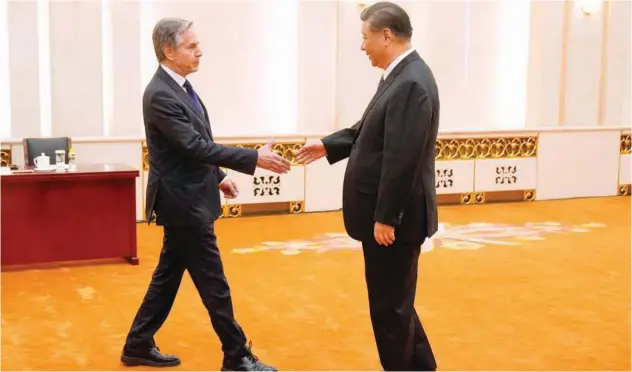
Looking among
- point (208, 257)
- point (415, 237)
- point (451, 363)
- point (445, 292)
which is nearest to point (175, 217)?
point (208, 257)

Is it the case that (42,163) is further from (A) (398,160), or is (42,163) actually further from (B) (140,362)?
(A) (398,160)

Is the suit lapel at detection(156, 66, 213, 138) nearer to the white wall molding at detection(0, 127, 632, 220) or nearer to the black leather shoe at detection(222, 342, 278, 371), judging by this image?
the black leather shoe at detection(222, 342, 278, 371)

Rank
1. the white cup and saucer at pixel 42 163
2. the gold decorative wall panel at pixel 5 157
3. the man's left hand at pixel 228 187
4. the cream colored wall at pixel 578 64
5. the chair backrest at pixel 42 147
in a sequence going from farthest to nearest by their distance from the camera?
the cream colored wall at pixel 578 64 < the gold decorative wall panel at pixel 5 157 < the chair backrest at pixel 42 147 < the white cup and saucer at pixel 42 163 < the man's left hand at pixel 228 187

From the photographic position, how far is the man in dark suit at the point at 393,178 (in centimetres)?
301

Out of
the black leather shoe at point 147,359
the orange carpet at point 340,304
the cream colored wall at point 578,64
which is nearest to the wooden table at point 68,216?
the orange carpet at point 340,304

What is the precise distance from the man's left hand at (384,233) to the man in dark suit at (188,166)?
629mm

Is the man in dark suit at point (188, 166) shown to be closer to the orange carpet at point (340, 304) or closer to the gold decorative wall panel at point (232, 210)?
the orange carpet at point (340, 304)

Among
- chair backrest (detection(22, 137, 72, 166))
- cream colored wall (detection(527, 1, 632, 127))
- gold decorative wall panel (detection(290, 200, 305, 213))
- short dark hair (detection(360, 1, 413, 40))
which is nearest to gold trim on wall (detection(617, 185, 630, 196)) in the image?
cream colored wall (detection(527, 1, 632, 127))

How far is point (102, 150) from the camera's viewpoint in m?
7.64

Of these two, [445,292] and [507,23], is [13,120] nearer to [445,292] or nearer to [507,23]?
[445,292]

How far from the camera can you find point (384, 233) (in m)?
3.05

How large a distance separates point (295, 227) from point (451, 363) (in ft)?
12.7

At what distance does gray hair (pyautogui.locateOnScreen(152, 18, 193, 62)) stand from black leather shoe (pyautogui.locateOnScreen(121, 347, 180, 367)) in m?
1.40

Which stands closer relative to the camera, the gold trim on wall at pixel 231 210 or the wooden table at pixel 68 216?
the wooden table at pixel 68 216
